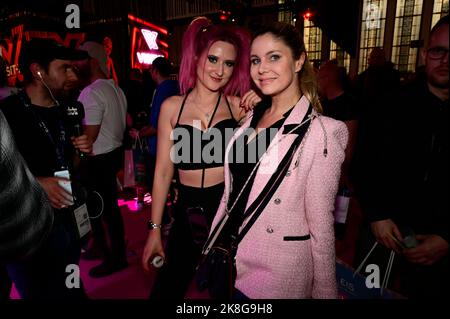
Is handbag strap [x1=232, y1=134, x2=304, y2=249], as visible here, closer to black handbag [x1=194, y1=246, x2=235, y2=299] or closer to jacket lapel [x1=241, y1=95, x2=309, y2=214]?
jacket lapel [x1=241, y1=95, x2=309, y2=214]

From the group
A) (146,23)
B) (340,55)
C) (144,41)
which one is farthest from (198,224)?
(340,55)

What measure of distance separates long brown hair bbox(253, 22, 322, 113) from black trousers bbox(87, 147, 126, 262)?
6.93 ft

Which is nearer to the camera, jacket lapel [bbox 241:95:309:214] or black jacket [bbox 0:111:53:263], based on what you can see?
black jacket [bbox 0:111:53:263]

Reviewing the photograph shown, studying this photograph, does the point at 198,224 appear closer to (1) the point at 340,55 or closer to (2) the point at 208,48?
(2) the point at 208,48

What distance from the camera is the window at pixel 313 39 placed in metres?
21.8

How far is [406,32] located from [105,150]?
22894 millimetres

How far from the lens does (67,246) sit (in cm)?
189

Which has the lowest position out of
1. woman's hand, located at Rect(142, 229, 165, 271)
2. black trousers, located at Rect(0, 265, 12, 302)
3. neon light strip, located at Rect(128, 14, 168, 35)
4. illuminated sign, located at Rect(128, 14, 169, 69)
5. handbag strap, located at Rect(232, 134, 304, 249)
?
black trousers, located at Rect(0, 265, 12, 302)

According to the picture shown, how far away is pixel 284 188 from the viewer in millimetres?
1346

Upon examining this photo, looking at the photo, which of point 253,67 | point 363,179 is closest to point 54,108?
point 253,67

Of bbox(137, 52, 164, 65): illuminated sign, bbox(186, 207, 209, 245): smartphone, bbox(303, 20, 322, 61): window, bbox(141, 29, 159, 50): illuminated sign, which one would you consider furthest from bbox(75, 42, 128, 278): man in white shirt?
bbox(303, 20, 322, 61): window

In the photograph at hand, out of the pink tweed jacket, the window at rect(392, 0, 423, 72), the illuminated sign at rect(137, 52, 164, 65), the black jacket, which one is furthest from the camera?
the window at rect(392, 0, 423, 72)

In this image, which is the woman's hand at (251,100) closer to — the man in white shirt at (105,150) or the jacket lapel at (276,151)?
the jacket lapel at (276,151)

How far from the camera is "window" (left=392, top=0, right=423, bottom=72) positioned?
19484 mm
